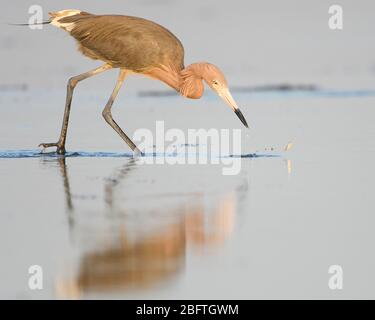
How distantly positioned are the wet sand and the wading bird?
90 cm

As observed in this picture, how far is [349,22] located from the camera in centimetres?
2708

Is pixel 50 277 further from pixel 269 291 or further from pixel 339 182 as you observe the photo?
pixel 339 182

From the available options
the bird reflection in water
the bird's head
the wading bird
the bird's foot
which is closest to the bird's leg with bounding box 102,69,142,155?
the wading bird

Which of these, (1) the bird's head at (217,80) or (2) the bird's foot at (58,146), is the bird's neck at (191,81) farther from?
(2) the bird's foot at (58,146)

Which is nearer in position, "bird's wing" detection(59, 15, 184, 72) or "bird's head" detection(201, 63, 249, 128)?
"bird's head" detection(201, 63, 249, 128)

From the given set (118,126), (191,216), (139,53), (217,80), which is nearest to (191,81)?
(217,80)

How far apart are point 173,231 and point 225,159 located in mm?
3921

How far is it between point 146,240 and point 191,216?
86 cm

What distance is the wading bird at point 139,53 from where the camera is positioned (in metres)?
11.5

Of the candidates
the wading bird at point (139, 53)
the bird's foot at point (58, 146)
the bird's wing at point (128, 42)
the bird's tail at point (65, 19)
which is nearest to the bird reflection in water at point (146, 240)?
the bird's foot at point (58, 146)

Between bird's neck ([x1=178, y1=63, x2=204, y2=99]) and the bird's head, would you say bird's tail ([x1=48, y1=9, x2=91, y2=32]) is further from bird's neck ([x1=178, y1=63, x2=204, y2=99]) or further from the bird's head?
the bird's head

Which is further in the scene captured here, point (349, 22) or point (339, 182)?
point (349, 22)

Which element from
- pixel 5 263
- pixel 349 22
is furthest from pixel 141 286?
pixel 349 22

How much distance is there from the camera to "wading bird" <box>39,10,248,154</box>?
452 inches
